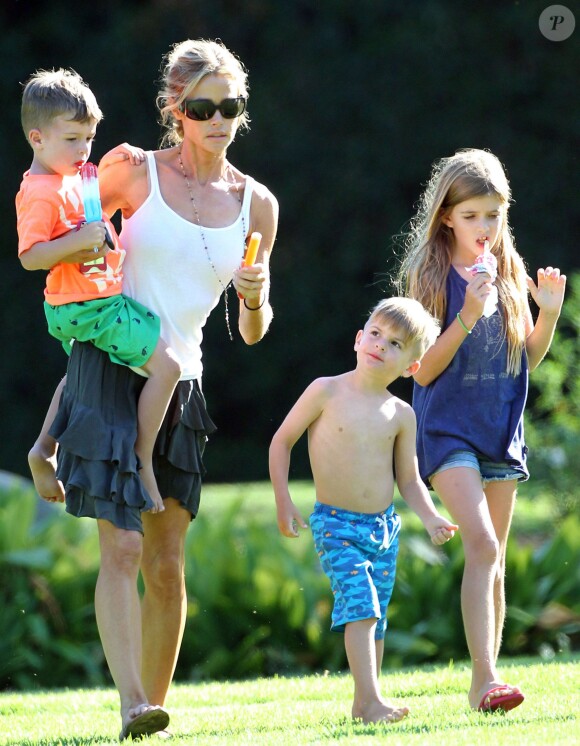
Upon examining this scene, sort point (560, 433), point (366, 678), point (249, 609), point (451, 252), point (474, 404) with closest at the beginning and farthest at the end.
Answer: point (366, 678) < point (474, 404) < point (451, 252) < point (249, 609) < point (560, 433)

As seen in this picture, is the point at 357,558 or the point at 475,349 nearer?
the point at 357,558

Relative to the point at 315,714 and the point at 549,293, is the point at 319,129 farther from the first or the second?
the point at 315,714

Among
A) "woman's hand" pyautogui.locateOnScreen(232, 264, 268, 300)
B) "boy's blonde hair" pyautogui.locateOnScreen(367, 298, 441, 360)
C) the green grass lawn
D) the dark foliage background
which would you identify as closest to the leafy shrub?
the green grass lawn

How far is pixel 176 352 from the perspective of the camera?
14.0 ft

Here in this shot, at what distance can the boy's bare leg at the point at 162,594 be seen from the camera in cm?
435

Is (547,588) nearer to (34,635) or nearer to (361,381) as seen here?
(34,635)

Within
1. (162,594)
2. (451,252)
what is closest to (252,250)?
(451,252)

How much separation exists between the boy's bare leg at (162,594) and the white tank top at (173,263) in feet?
1.71

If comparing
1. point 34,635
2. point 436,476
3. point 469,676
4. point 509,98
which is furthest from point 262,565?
point 509,98

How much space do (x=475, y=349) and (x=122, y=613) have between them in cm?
152

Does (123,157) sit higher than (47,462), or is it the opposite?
(123,157)

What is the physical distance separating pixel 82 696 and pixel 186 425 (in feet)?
5.91

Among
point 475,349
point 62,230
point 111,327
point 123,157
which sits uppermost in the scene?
point 123,157

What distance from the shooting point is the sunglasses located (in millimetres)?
4211
